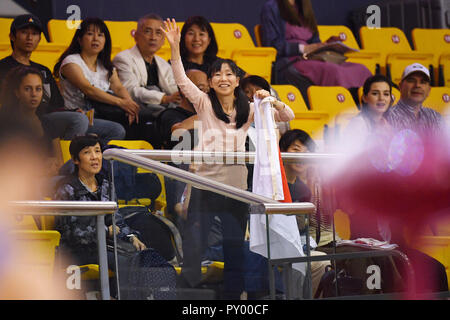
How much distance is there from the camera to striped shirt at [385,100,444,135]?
4.65 meters

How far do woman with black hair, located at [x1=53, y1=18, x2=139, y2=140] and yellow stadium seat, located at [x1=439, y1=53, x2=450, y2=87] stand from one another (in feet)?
9.52

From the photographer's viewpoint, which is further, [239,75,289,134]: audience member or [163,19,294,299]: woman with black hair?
[239,75,289,134]: audience member

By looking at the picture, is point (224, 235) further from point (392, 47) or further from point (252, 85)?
point (392, 47)

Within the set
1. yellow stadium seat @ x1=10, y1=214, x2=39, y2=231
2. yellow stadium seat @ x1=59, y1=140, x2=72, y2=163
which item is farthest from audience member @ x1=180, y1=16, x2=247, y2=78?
yellow stadium seat @ x1=10, y1=214, x2=39, y2=231

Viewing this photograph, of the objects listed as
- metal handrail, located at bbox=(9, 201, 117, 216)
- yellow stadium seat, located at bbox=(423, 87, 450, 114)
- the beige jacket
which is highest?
the beige jacket

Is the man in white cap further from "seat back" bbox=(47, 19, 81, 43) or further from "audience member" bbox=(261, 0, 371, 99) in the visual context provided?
"seat back" bbox=(47, 19, 81, 43)

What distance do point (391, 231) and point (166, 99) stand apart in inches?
68.0

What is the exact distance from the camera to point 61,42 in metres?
5.78

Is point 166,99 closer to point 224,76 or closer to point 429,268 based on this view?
point 224,76

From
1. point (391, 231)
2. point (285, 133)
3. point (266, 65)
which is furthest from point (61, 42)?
point (391, 231)

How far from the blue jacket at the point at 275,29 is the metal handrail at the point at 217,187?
3.06 meters

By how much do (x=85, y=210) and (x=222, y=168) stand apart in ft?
2.58

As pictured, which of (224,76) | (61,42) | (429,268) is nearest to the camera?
(429,268)

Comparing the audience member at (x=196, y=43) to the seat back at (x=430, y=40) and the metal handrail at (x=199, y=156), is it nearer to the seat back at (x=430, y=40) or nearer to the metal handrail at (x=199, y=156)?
the metal handrail at (x=199, y=156)
